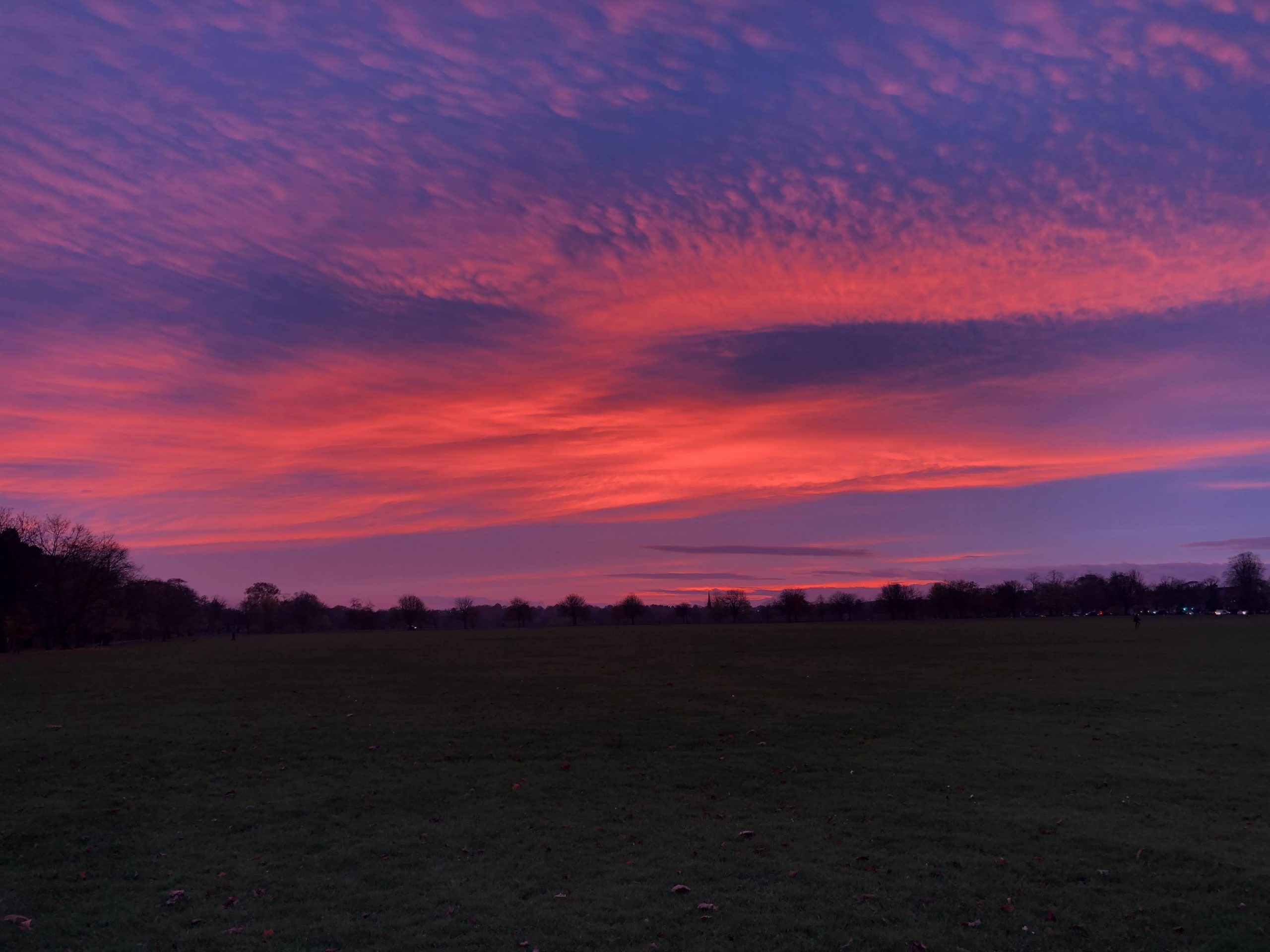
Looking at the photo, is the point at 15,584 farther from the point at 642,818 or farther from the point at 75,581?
the point at 642,818

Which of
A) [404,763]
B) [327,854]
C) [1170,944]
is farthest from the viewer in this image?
[404,763]

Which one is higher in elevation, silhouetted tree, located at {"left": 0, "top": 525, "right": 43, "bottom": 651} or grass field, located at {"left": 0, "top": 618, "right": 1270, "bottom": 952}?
silhouetted tree, located at {"left": 0, "top": 525, "right": 43, "bottom": 651}

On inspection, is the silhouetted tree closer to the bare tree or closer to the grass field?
the bare tree

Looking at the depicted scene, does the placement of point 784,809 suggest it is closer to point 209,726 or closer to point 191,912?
point 191,912

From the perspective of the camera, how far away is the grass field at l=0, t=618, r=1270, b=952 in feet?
36.4

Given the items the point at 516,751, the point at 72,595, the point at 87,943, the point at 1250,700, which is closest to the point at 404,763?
the point at 516,751

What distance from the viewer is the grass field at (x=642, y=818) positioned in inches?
437

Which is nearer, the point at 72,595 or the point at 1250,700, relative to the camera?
the point at 1250,700

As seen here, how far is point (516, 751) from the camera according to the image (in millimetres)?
→ 23453

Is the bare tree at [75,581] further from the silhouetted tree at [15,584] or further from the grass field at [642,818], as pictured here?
the grass field at [642,818]

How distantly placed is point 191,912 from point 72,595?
116130mm

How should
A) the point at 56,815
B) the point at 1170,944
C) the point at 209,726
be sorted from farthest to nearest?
the point at 209,726 < the point at 56,815 < the point at 1170,944

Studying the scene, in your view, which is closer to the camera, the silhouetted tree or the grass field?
the grass field

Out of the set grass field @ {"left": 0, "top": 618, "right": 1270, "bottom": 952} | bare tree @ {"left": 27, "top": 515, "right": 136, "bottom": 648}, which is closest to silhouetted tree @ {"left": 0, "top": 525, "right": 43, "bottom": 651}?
bare tree @ {"left": 27, "top": 515, "right": 136, "bottom": 648}
